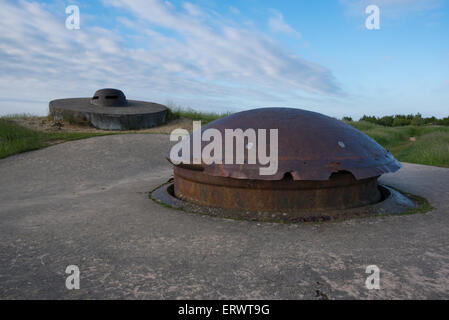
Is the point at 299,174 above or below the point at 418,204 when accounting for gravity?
above

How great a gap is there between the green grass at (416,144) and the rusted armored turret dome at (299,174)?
4.55 metres

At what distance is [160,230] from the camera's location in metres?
2.82

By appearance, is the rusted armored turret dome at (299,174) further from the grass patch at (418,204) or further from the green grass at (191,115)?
the green grass at (191,115)

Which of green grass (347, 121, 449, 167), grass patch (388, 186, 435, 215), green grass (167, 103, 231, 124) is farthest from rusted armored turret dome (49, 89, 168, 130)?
grass patch (388, 186, 435, 215)

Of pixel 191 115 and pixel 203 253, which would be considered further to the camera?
pixel 191 115

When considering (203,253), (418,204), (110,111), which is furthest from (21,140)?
(418,204)

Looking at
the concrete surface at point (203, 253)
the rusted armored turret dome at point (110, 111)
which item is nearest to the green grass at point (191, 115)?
the rusted armored turret dome at point (110, 111)

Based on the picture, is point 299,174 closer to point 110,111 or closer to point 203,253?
point 203,253

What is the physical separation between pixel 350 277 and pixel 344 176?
1229 mm

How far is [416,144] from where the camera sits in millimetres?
10992

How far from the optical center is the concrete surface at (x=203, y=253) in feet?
6.33

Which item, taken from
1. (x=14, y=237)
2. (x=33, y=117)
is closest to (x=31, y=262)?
(x=14, y=237)

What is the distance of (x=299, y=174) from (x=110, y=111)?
32.2ft

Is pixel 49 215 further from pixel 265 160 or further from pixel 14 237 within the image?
pixel 265 160
